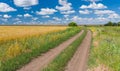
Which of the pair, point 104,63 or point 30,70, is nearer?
point 30,70

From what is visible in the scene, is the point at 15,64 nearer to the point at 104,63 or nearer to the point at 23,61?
the point at 23,61

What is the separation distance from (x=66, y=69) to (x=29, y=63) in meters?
2.81

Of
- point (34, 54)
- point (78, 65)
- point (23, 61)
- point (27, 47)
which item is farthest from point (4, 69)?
point (27, 47)

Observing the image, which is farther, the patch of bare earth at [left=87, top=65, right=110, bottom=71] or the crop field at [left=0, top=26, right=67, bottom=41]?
the crop field at [left=0, top=26, right=67, bottom=41]

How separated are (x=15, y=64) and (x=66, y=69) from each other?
3011 millimetres

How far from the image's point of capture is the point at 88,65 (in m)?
14.0

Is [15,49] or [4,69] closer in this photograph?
[4,69]

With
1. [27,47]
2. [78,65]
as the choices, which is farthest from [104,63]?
[27,47]

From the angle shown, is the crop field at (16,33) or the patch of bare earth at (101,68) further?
the crop field at (16,33)

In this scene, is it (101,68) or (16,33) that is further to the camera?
(16,33)

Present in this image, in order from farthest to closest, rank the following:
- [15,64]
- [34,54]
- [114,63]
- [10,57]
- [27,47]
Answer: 1. [27,47]
2. [34,54]
3. [10,57]
4. [114,63]
5. [15,64]

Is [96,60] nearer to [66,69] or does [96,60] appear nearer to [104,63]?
[104,63]

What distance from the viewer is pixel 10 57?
15430mm

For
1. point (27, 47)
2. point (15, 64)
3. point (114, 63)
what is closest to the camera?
point (15, 64)
